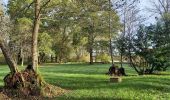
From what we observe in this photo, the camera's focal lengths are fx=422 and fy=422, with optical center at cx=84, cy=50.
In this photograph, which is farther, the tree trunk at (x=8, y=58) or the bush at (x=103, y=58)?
the bush at (x=103, y=58)

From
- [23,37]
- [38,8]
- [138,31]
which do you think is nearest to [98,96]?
[38,8]

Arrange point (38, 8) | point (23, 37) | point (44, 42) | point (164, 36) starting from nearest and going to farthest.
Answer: point (38, 8)
point (164, 36)
point (23, 37)
point (44, 42)

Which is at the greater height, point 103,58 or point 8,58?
point 103,58

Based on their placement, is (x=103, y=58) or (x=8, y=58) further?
(x=103, y=58)

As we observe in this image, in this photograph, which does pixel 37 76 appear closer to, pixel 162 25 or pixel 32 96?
pixel 32 96

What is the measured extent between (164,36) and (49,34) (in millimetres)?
46935

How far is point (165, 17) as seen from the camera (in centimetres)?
3531

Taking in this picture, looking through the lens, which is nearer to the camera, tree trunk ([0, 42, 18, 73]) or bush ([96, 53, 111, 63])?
tree trunk ([0, 42, 18, 73])

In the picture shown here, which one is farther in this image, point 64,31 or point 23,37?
point 64,31

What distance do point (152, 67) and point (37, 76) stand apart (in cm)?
1845

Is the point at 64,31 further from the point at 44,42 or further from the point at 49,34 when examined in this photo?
the point at 44,42

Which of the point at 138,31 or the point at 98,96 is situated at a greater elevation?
the point at 138,31

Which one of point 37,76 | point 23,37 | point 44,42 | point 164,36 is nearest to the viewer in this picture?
point 37,76

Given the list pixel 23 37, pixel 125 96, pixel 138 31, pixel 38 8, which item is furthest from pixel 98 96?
pixel 23 37
